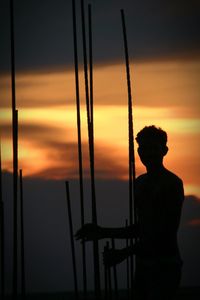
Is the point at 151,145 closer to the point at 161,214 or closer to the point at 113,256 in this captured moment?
the point at 161,214

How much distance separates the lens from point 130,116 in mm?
3639

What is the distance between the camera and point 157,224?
2.18m

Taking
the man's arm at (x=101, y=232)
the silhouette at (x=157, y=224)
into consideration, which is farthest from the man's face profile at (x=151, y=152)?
the man's arm at (x=101, y=232)

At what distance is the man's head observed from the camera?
220 cm

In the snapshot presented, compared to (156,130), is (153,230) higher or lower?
lower

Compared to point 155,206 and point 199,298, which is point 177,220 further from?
point 199,298

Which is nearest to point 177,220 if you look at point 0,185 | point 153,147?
point 153,147

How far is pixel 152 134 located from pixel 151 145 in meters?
0.05

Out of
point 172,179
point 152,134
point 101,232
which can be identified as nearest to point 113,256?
point 101,232

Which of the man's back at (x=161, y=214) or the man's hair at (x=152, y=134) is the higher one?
the man's hair at (x=152, y=134)

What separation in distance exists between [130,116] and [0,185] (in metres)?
1.16

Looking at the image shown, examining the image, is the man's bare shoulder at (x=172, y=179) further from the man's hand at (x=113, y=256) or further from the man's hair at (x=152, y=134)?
the man's hand at (x=113, y=256)

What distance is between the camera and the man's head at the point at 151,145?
2.20 meters

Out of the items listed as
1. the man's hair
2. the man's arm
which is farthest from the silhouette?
the man's arm
